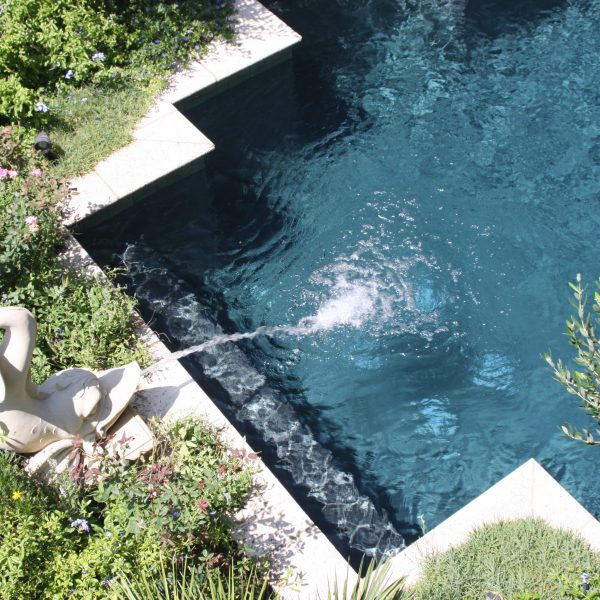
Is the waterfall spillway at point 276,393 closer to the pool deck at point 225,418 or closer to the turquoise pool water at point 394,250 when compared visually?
the turquoise pool water at point 394,250

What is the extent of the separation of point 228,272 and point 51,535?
3.72m

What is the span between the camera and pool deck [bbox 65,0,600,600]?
668 centimetres

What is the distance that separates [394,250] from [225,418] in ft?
9.44

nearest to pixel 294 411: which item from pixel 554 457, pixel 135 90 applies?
pixel 554 457

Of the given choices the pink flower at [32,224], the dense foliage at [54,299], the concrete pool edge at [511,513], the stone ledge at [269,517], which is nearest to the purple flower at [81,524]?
the stone ledge at [269,517]

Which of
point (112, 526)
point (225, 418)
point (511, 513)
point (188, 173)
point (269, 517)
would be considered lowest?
point (511, 513)

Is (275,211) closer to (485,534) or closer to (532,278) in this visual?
(532,278)

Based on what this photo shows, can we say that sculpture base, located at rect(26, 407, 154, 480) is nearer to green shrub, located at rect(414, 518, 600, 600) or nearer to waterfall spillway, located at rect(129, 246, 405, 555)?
waterfall spillway, located at rect(129, 246, 405, 555)

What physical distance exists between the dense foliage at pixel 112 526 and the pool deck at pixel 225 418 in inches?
12.1

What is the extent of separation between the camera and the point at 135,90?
10.2m

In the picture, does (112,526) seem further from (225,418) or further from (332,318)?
(332,318)

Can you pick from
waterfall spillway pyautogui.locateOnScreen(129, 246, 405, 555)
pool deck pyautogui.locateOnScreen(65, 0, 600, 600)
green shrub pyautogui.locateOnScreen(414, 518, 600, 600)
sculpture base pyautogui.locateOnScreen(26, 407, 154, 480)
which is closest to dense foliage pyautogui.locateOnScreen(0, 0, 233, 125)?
pool deck pyautogui.locateOnScreen(65, 0, 600, 600)

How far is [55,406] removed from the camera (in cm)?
673

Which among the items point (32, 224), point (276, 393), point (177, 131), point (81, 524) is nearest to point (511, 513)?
point (276, 393)
